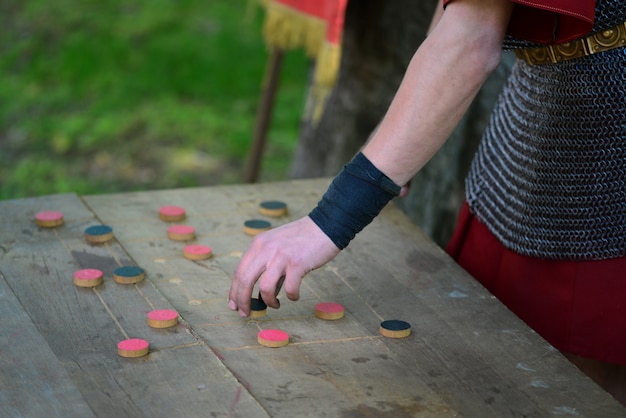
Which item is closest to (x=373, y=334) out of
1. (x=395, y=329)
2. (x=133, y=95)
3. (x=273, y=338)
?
(x=395, y=329)

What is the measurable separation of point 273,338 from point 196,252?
16.0 inches

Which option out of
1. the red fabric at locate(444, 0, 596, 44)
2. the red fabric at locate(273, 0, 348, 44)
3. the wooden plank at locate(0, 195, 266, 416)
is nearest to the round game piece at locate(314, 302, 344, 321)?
the wooden plank at locate(0, 195, 266, 416)

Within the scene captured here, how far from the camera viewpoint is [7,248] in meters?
1.95

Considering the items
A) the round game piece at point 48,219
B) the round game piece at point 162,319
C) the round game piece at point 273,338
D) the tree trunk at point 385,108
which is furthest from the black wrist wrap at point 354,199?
the tree trunk at point 385,108

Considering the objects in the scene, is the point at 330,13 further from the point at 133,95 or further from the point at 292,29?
the point at 133,95

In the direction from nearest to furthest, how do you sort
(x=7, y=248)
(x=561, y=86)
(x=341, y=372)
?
(x=341, y=372)
(x=561, y=86)
(x=7, y=248)

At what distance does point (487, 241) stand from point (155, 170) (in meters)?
3.54

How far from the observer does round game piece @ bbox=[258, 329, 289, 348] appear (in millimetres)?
1586

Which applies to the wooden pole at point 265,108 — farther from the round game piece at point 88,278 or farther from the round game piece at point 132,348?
the round game piece at point 132,348

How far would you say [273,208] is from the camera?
221 cm

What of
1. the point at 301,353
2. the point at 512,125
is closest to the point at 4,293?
the point at 301,353

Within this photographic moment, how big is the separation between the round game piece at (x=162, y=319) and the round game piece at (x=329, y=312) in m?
0.26

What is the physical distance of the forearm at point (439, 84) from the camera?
141 cm

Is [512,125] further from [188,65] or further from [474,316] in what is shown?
[188,65]
